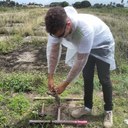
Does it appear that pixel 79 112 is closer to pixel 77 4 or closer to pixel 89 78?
pixel 89 78

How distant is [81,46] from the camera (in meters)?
3.96

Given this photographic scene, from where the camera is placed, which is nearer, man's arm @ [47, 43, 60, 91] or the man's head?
the man's head

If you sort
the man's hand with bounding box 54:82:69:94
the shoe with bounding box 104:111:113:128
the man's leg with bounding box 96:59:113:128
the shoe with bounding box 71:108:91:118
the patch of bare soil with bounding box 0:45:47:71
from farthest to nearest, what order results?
the patch of bare soil with bounding box 0:45:47:71
the shoe with bounding box 71:108:91:118
the shoe with bounding box 104:111:113:128
the man's leg with bounding box 96:59:113:128
the man's hand with bounding box 54:82:69:94

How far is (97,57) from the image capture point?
14.7ft

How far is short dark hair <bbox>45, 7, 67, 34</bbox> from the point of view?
359 centimetres

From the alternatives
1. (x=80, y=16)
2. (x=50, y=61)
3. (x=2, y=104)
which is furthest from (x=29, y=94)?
(x=80, y=16)

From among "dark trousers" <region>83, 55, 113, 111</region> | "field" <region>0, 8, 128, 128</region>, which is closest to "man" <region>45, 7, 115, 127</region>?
"dark trousers" <region>83, 55, 113, 111</region>

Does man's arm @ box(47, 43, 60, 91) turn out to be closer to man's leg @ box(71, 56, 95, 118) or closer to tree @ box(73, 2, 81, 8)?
man's leg @ box(71, 56, 95, 118)

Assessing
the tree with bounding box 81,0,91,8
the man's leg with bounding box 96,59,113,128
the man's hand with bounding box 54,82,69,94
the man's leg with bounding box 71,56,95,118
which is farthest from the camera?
the tree with bounding box 81,0,91,8

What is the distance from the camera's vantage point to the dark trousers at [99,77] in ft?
14.9

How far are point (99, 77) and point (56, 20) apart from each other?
131 centimetres

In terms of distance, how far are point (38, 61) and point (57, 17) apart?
4.18 metres

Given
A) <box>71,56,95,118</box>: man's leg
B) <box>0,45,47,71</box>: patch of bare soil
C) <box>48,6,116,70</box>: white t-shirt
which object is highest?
<box>48,6,116,70</box>: white t-shirt

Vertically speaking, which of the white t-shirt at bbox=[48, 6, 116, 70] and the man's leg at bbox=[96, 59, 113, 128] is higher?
the white t-shirt at bbox=[48, 6, 116, 70]
